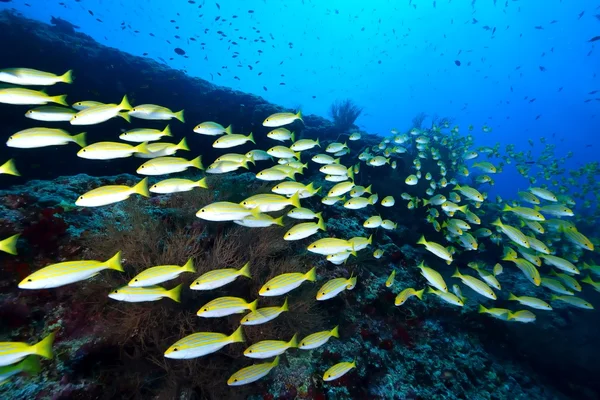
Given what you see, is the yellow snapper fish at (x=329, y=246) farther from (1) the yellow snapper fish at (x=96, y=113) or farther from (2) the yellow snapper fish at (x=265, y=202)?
(1) the yellow snapper fish at (x=96, y=113)

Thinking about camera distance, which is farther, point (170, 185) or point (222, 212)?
point (170, 185)

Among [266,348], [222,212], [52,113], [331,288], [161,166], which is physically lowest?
[266,348]

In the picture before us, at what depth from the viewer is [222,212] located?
3.75 metres

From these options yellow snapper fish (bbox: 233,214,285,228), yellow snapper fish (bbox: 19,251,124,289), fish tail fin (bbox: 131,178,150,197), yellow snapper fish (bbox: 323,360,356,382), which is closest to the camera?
yellow snapper fish (bbox: 19,251,124,289)

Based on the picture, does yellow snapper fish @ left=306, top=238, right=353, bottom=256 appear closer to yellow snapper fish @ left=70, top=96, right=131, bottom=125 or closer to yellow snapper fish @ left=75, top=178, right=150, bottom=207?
yellow snapper fish @ left=75, top=178, right=150, bottom=207

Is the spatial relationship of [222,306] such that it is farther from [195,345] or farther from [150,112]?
[150,112]

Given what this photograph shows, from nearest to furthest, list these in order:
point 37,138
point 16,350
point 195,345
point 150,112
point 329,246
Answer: point 16,350, point 195,345, point 37,138, point 329,246, point 150,112

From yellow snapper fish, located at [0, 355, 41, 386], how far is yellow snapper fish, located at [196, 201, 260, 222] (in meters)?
2.13

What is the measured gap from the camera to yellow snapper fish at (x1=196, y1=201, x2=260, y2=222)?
12.1 feet

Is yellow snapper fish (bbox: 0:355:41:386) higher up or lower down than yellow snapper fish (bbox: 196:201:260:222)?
lower down

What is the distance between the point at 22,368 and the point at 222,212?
8.16 ft

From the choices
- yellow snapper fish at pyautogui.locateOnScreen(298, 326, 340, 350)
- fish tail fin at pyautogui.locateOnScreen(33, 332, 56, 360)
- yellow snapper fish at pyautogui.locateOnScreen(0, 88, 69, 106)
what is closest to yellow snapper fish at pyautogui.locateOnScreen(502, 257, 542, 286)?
yellow snapper fish at pyautogui.locateOnScreen(298, 326, 340, 350)

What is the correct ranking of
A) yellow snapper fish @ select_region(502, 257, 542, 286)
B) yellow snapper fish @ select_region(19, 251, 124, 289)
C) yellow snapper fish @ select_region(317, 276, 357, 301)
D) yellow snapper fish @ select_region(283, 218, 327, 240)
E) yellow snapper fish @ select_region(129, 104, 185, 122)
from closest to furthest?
1. yellow snapper fish @ select_region(19, 251, 124, 289)
2. yellow snapper fish @ select_region(317, 276, 357, 301)
3. yellow snapper fish @ select_region(283, 218, 327, 240)
4. yellow snapper fish @ select_region(129, 104, 185, 122)
5. yellow snapper fish @ select_region(502, 257, 542, 286)

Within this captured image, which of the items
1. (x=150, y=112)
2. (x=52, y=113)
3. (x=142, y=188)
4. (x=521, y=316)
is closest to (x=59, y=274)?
(x=142, y=188)
